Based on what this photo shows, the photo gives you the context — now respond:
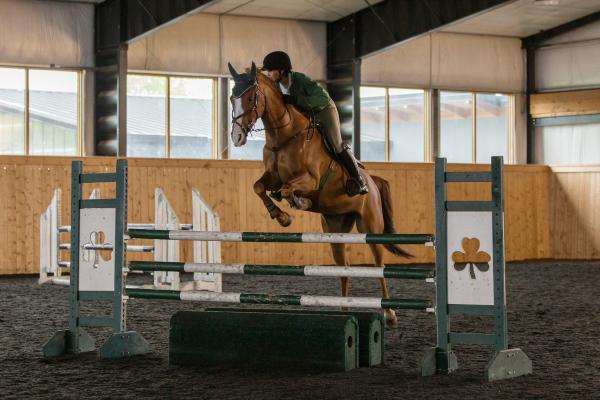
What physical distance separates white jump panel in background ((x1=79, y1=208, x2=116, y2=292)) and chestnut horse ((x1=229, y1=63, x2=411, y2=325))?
947 millimetres

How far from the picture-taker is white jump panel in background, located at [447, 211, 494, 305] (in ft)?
16.3

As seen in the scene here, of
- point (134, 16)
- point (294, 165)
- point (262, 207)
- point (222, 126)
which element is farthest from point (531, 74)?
point (294, 165)

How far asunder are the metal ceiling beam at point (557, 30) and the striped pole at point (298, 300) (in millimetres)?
13998

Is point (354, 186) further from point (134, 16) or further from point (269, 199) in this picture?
point (134, 16)

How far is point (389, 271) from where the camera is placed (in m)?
5.29

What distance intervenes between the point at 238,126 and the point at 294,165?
2.47ft

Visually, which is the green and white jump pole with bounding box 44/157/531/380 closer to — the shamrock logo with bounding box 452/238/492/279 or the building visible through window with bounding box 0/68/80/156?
the shamrock logo with bounding box 452/238/492/279

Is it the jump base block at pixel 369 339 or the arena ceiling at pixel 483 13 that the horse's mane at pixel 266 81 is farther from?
the arena ceiling at pixel 483 13

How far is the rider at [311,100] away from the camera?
6.96 m

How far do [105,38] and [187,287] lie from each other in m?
5.74

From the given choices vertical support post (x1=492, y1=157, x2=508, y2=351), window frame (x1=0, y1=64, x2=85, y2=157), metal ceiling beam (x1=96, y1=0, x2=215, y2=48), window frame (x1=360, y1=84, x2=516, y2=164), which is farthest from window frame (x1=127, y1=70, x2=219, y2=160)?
vertical support post (x1=492, y1=157, x2=508, y2=351)

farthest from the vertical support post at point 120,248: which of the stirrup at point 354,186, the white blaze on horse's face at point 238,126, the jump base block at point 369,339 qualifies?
the stirrup at point 354,186

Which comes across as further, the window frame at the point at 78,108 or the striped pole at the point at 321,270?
the window frame at the point at 78,108

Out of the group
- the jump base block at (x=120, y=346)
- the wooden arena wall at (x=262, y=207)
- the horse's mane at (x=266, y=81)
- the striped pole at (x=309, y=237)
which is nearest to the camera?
the striped pole at (x=309, y=237)
